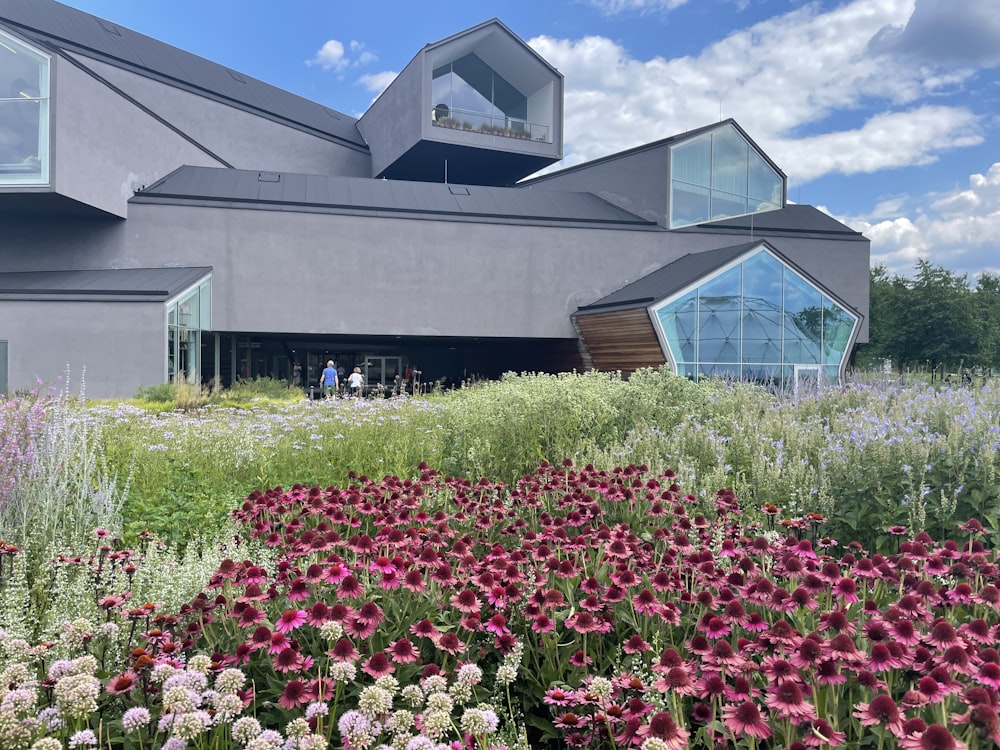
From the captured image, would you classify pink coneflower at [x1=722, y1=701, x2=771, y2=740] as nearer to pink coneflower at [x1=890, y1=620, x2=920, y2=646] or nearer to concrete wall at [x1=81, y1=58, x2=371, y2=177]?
pink coneflower at [x1=890, y1=620, x2=920, y2=646]

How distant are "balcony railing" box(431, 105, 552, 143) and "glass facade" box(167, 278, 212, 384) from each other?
1118 centimetres

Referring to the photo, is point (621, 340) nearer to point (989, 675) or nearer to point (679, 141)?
point (679, 141)

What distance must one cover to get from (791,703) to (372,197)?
2172 cm

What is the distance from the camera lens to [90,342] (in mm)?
16109

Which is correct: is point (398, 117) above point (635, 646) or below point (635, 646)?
above

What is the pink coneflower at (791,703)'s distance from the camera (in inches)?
66.1

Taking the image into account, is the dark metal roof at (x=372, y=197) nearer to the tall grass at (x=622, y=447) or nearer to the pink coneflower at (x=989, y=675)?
the tall grass at (x=622, y=447)

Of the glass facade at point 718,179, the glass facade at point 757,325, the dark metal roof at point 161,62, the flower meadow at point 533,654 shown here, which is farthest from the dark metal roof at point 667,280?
the flower meadow at point 533,654

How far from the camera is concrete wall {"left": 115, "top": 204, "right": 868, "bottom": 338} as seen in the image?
19828 millimetres

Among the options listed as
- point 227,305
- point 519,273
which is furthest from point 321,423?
point 519,273

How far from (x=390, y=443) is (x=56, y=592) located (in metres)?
4.25

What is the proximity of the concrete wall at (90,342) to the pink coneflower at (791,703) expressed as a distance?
55.0 feet

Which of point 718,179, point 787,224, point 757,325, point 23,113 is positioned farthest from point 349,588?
point 787,224

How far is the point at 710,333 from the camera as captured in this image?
19.0m
